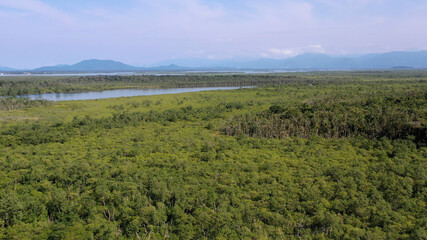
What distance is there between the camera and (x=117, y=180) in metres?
22.9

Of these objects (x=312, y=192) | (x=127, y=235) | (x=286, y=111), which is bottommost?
(x=127, y=235)

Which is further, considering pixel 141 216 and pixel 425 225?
pixel 141 216

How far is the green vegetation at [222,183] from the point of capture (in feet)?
56.3

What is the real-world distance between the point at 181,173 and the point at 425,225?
18.0 metres

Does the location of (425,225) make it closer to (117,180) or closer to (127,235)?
(127,235)

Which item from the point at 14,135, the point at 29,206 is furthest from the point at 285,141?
the point at 14,135

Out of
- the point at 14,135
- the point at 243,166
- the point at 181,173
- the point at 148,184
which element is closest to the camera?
the point at 148,184

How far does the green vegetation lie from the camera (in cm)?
1717

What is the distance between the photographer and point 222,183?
2273 cm

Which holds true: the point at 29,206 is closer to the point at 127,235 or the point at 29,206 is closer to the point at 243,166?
the point at 127,235

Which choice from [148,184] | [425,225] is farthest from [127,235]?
[425,225]

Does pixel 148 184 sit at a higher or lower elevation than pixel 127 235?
higher

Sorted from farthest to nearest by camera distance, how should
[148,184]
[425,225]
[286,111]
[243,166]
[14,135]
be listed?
[286,111]
[14,135]
[243,166]
[148,184]
[425,225]

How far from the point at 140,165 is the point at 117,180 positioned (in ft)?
12.7
